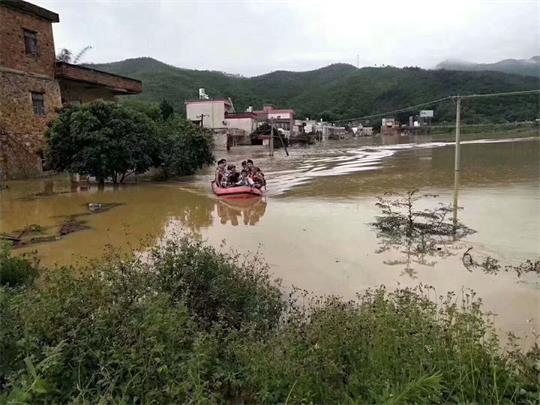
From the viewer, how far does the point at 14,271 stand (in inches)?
237

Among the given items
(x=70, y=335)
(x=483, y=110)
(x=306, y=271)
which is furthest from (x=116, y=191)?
(x=483, y=110)

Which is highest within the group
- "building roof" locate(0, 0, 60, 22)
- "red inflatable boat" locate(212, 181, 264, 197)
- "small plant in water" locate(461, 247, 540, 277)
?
"building roof" locate(0, 0, 60, 22)

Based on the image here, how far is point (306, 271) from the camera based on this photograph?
7117 mm

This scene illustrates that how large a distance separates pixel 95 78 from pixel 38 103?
3870mm

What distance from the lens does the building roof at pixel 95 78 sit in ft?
69.7

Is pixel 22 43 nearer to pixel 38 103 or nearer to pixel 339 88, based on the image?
pixel 38 103

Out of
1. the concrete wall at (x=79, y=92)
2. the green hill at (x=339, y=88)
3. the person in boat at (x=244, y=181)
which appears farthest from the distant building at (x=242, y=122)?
the person in boat at (x=244, y=181)

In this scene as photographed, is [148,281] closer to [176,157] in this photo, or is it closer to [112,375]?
[112,375]

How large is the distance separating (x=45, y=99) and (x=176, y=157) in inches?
260

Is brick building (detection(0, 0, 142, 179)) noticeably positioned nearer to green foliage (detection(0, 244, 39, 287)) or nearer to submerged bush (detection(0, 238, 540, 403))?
green foliage (detection(0, 244, 39, 287))

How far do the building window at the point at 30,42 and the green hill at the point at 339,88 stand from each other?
39.7 metres

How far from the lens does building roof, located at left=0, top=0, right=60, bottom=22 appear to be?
18128mm

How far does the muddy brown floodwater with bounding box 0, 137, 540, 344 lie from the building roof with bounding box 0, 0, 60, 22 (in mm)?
7335

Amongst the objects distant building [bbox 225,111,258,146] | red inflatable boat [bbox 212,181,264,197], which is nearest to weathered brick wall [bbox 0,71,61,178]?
red inflatable boat [bbox 212,181,264,197]
